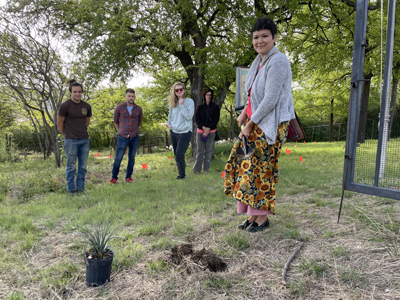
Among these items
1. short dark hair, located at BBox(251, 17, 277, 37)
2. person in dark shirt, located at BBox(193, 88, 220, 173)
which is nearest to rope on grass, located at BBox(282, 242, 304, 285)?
short dark hair, located at BBox(251, 17, 277, 37)

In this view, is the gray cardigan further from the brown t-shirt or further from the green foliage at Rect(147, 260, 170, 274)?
the brown t-shirt

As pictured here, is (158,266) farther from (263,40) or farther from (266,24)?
(266,24)

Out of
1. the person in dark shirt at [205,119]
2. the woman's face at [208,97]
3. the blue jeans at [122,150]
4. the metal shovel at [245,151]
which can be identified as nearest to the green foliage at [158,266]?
the metal shovel at [245,151]

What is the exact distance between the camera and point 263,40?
8.20 feet

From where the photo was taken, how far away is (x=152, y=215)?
11.1 feet

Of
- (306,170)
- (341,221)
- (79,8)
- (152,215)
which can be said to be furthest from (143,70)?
(341,221)

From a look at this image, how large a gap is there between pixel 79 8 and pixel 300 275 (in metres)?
7.40

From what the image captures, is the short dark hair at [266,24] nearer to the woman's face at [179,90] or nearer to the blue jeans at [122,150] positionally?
the woman's face at [179,90]

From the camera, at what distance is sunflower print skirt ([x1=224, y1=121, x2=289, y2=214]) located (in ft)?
8.45

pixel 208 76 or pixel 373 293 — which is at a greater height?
pixel 208 76

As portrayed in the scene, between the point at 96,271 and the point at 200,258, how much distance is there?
2.54 ft

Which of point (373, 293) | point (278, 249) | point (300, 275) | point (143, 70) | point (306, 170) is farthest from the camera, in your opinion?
point (143, 70)

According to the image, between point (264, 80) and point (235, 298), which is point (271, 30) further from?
point (235, 298)

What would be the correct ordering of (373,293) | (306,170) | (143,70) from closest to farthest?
(373,293) < (306,170) < (143,70)
